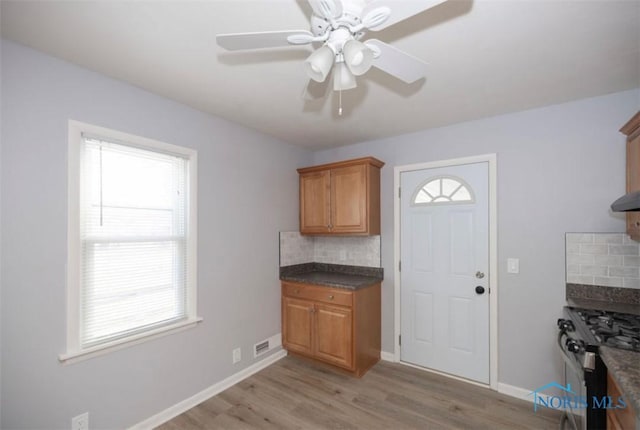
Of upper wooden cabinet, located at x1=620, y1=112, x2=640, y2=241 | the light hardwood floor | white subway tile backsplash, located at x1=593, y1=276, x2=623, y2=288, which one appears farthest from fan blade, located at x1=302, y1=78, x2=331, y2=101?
white subway tile backsplash, located at x1=593, y1=276, x2=623, y2=288

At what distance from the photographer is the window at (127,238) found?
1814mm

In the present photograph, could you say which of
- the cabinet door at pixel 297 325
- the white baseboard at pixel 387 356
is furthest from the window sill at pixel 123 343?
the white baseboard at pixel 387 356

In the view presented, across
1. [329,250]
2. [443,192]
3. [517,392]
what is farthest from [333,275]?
[517,392]

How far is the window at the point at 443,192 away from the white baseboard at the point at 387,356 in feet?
5.36

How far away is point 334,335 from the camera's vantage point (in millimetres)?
2861

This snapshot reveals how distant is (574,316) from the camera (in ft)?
6.51

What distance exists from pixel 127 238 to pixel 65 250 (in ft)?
1.13

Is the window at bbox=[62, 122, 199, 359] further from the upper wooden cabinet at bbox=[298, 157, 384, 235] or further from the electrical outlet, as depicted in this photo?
the upper wooden cabinet at bbox=[298, 157, 384, 235]

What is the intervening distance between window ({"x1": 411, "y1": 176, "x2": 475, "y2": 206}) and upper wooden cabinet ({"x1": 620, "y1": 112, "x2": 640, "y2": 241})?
1018 mm

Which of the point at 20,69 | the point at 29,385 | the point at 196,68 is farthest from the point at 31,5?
the point at 29,385

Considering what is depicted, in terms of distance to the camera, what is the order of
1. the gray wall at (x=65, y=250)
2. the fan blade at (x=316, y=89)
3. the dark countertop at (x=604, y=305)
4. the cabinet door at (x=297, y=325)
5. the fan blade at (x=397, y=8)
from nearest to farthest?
the fan blade at (x=397, y=8) → the gray wall at (x=65, y=250) → the fan blade at (x=316, y=89) → the dark countertop at (x=604, y=305) → the cabinet door at (x=297, y=325)

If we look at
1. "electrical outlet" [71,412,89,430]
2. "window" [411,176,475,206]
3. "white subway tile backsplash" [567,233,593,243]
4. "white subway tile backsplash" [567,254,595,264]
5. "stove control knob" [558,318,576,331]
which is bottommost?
"electrical outlet" [71,412,89,430]

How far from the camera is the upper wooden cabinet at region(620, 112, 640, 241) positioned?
185cm

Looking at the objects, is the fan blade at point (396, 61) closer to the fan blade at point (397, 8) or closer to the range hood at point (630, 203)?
the fan blade at point (397, 8)
